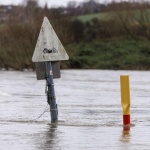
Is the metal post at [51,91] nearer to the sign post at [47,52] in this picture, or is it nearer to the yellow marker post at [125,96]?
the sign post at [47,52]

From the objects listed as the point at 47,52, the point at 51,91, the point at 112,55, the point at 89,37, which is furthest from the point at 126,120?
the point at 89,37

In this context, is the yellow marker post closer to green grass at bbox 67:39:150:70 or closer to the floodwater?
the floodwater

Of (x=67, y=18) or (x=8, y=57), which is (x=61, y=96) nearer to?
(x=8, y=57)

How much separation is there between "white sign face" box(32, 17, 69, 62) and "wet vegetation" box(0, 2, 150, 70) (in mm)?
45612

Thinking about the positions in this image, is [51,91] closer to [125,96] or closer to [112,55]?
[125,96]

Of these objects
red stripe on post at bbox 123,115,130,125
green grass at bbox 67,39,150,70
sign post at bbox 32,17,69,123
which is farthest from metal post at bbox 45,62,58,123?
green grass at bbox 67,39,150,70

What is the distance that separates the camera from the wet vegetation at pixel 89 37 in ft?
210

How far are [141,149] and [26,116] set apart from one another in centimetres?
657

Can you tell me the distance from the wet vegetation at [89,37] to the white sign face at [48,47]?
1796 inches

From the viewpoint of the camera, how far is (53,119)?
640 inches

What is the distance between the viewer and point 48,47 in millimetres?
15656

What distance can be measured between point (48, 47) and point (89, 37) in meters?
73.1

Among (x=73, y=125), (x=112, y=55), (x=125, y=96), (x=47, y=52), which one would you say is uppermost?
(x=47, y=52)

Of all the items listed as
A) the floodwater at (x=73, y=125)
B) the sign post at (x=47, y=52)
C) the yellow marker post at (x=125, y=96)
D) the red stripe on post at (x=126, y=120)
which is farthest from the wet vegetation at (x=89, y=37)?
the yellow marker post at (x=125, y=96)
